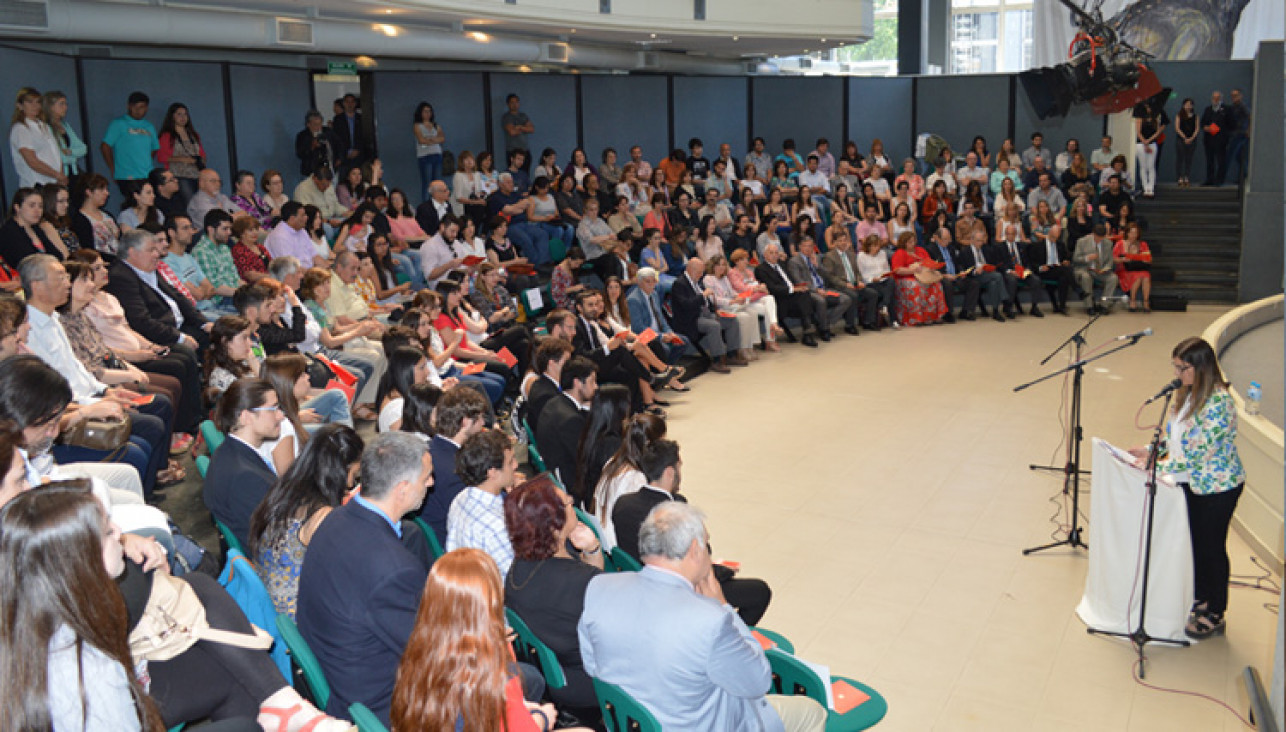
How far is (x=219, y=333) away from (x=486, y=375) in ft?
8.26

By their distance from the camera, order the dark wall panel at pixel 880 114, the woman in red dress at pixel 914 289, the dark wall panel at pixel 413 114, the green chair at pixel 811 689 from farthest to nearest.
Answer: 1. the dark wall panel at pixel 880 114
2. the woman in red dress at pixel 914 289
3. the dark wall panel at pixel 413 114
4. the green chair at pixel 811 689

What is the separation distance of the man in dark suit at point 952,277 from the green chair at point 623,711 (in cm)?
1079

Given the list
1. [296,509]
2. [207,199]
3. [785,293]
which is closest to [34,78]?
[207,199]

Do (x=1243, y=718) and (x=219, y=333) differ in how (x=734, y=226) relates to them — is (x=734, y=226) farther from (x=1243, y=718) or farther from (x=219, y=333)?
(x=1243, y=718)

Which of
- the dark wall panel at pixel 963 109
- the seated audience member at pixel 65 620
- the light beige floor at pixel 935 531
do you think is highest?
the dark wall panel at pixel 963 109

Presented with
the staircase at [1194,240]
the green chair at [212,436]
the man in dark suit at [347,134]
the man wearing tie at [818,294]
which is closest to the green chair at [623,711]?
the green chair at [212,436]

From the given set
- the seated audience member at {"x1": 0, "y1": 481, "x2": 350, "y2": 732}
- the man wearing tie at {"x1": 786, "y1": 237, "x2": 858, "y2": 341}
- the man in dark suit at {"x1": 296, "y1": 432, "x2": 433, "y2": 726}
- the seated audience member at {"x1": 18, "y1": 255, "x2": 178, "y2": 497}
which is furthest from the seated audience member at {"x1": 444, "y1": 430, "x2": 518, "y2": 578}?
the man wearing tie at {"x1": 786, "y1": 237, "x2": 858, "y2": 341}

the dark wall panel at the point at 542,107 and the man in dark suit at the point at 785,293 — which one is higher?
the dark wall panel at the point at 542,107

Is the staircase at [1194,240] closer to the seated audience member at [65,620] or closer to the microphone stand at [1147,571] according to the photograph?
the microphone stand at [1147,571]

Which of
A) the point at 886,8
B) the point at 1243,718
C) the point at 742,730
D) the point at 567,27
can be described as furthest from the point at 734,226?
the point at 886,8

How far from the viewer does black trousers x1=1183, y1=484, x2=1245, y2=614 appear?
16.4 ft

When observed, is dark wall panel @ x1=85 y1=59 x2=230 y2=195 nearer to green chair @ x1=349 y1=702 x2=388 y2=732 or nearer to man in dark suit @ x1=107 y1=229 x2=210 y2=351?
man in dark suit @ x1=107 y1=229 x2=210 y2=351

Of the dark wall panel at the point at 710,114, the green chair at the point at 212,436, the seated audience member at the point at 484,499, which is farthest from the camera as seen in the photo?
the dark wall panel at the point at 710,114

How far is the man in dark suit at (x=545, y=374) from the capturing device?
21.9 ft
